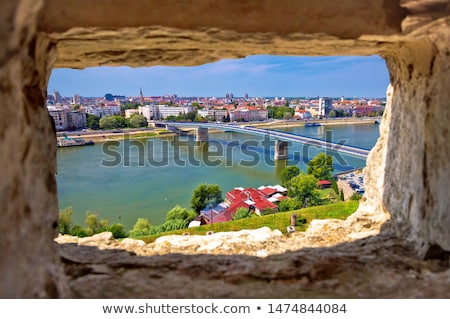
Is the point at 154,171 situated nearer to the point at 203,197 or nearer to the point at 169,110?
the point at 203,197

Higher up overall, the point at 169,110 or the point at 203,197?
the point at 169,110

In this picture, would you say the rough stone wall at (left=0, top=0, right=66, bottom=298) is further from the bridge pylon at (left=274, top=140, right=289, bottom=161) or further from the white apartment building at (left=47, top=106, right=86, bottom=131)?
the white apartment building at (left=47, top=106, right=86, bottom=131)

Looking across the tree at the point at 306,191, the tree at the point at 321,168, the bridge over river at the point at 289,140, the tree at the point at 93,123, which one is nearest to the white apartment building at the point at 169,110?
the tree at the point at 93,123

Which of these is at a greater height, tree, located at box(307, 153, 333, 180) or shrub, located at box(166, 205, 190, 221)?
tree, located at box(307, 153, 333, 180)

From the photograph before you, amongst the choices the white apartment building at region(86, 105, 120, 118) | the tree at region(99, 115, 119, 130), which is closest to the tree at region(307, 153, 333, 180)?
the tree at region(99, 115, 119, 130)

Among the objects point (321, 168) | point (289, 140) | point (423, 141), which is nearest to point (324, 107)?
point (289, 140)

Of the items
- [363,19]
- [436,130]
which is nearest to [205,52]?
[363,19]

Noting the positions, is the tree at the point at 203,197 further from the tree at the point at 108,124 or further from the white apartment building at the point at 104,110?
the white apartment building at the point at 104,110
